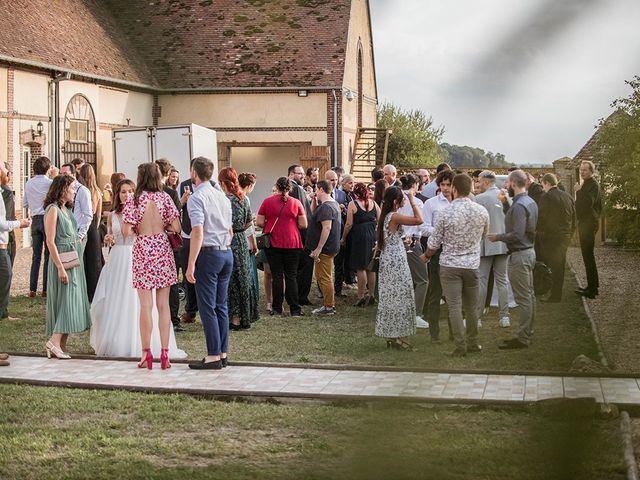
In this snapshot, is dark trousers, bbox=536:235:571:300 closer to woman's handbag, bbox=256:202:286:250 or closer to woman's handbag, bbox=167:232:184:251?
woman's handbag, bbox=256:202:286:250

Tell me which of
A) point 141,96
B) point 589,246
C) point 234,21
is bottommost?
point 589,246

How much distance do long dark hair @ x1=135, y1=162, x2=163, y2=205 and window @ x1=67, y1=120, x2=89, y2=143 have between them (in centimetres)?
2188

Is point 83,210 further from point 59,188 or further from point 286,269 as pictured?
point 286,269

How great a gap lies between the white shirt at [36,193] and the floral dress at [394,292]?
599cm

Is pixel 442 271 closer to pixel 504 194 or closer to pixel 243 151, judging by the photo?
pixel 504 194

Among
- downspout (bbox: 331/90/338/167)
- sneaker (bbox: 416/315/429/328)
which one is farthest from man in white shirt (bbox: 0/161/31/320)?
downspout (bbox: 331/90/338/167)

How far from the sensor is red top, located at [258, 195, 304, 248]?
1341cm

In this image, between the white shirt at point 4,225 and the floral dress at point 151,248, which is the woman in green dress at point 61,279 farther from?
the white shirt at point 4,225

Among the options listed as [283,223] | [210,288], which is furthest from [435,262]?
[210,288]

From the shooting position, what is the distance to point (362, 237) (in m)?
14.6

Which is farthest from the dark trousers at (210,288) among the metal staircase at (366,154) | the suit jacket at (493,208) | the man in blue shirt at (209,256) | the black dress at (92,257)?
the metal staircase at (366,154)

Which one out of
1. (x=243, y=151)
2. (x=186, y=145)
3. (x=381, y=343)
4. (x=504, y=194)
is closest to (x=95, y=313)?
(x=381, y=343)

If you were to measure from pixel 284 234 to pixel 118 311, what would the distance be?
3.39m

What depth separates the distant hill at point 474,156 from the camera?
1216 mm
